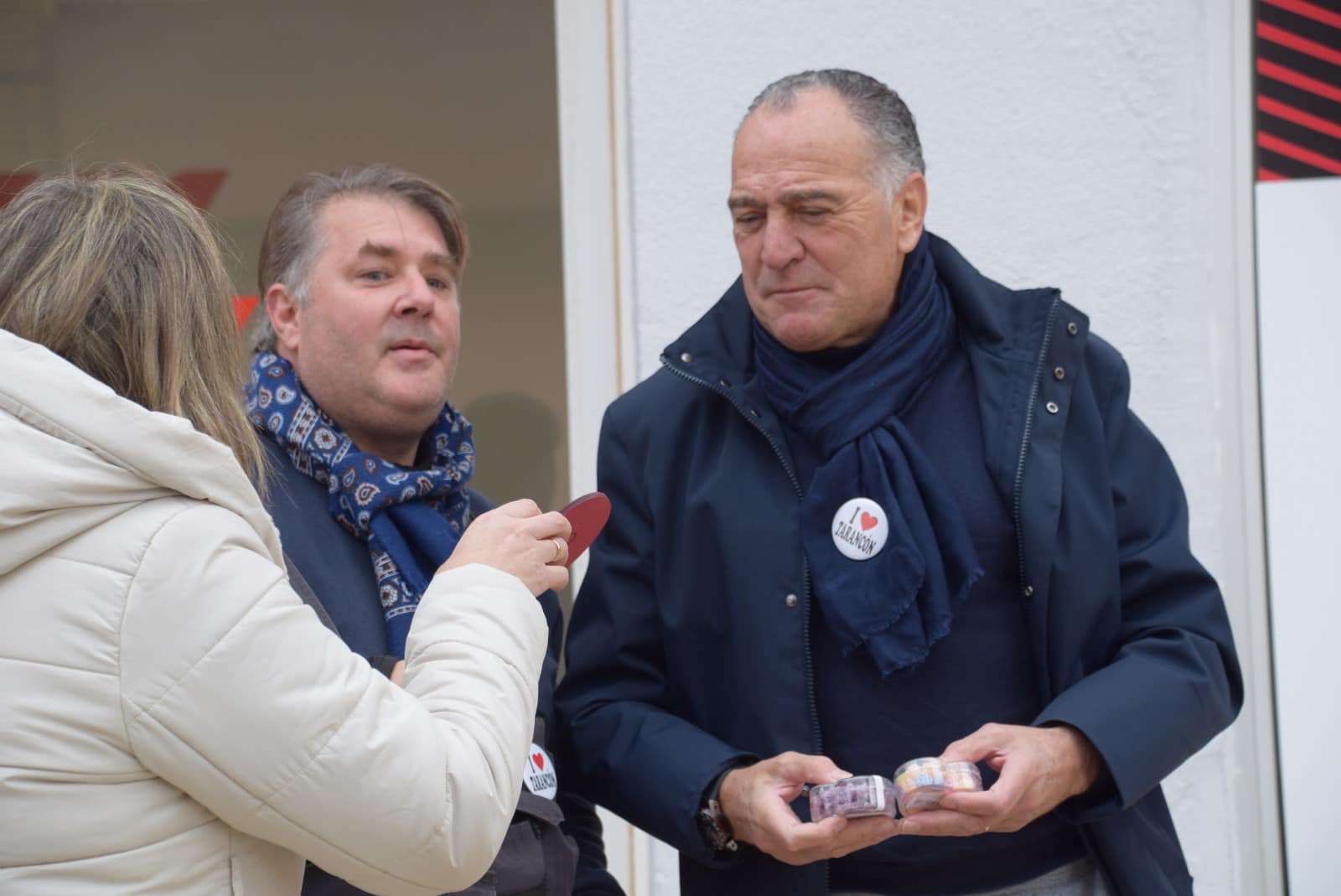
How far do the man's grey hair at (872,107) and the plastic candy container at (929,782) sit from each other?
3.17 feet

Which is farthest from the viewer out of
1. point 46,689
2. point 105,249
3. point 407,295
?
point 407,295

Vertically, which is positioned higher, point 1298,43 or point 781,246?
point 1298,43

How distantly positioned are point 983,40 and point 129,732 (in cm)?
286

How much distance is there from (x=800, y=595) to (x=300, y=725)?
3.26 feet

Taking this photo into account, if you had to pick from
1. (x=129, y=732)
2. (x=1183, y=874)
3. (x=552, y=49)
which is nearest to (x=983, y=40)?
(x=552, y=49)

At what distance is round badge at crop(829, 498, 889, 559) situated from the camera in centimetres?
231

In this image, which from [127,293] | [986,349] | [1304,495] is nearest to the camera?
[127,293]

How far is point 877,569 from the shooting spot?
229 centimetres

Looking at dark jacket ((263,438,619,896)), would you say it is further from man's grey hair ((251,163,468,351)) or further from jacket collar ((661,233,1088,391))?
jacket collar ((661,233,1088,391))

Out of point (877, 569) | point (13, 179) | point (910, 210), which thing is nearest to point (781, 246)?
point (910, 210)

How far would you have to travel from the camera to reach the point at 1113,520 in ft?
7.77

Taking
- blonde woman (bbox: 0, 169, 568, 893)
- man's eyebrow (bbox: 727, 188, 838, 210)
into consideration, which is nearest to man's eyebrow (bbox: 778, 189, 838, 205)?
man's eyebrow (bbox: 727, 188, 838, 210)

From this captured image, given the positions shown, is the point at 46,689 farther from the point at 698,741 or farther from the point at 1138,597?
the point at 1138,597

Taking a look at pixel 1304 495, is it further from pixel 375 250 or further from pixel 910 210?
pixel 375 250
